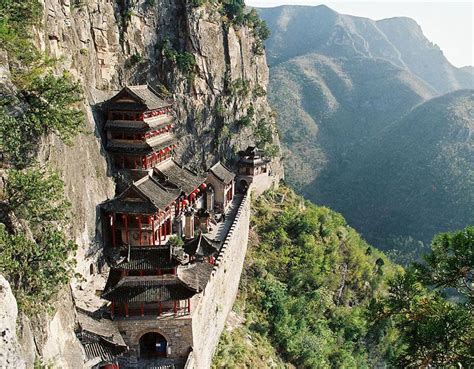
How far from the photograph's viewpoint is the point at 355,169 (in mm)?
122562

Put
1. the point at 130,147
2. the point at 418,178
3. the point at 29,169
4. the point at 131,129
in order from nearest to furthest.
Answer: the point at 29,169 → the point at 131,129 → the point at 130,147 → the point at 418,178

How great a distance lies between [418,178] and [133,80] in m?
78.2

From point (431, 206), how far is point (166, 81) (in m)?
70.7

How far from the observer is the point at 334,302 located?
4644cm

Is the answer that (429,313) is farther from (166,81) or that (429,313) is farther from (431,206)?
(431,206)

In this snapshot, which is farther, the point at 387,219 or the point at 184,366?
the point at 387,219

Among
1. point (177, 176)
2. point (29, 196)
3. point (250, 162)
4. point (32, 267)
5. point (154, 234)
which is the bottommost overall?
point (250, 162)

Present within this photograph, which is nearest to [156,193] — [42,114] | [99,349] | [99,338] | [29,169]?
[42,114]

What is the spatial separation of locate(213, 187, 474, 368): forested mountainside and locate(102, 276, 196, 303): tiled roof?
727cm

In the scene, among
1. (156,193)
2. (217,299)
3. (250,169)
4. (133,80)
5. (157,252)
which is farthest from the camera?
(250,169)

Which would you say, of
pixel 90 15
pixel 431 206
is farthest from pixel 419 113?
pixel 90 15

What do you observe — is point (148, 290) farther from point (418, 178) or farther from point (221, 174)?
point (418, 178)

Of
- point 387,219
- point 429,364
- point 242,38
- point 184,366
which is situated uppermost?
point 242,38

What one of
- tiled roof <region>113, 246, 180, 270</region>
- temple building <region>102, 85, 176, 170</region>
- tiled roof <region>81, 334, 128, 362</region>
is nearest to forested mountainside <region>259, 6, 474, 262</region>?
temple building <region>102, 85, 176, 170</region>
